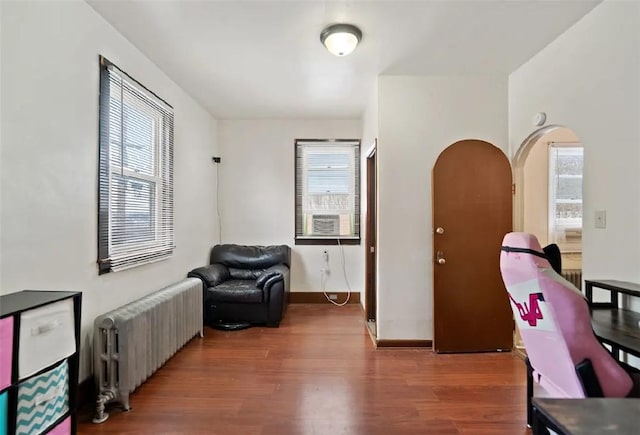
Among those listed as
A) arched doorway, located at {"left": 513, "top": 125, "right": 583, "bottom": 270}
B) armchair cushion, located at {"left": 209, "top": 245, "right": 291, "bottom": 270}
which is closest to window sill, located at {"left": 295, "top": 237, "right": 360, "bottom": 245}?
armchair cushion, located at {"left": 209, "top": 245, "right": 291, "bottom": 270}

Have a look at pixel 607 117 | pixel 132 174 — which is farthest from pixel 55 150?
pixel 607 117

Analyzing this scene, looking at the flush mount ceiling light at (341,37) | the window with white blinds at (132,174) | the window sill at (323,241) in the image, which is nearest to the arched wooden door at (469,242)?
the flush mount ceiling light at (341,37)

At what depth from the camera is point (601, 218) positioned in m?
2.25

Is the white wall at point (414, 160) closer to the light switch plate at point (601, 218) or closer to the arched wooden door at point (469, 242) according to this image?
the arched wooden door at point (469, 242)

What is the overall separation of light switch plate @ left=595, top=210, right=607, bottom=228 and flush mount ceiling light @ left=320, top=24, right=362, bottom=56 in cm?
208

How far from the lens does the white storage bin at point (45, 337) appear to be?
146 cm

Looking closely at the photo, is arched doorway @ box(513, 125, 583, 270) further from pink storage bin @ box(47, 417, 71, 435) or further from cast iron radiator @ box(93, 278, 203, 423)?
pink storage bin @ box(47, 417, 71, 435)

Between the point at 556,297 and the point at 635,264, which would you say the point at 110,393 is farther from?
the point at 635,264

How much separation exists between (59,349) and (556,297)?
227cm

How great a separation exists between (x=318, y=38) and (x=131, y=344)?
260 centimetres

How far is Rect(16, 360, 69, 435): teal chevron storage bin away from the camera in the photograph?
1.49 m

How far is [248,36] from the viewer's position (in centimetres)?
262

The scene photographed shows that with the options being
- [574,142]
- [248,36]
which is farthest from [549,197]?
[248,36]

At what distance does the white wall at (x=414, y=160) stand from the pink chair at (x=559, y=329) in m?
1.80
